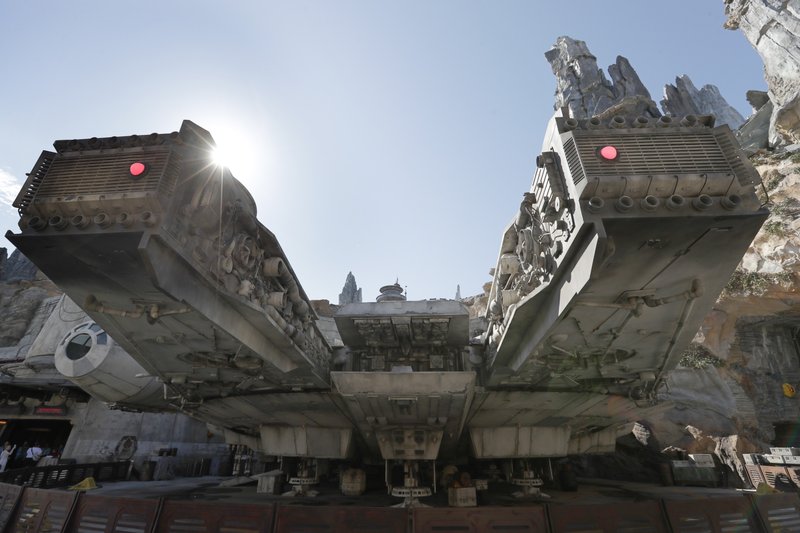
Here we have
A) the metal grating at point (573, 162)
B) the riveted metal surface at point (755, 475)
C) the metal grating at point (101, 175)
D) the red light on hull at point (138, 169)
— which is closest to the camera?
the metal grating at point (573, 162)

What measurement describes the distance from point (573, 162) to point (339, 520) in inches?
315

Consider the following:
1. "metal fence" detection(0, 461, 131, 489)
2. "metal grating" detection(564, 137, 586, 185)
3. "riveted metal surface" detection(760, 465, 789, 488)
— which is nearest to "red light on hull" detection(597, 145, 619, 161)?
"metal grating" detection(564, 137, 586, 185)

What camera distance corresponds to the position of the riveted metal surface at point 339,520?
752 cm

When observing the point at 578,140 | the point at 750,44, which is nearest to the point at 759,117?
the point at 750,44

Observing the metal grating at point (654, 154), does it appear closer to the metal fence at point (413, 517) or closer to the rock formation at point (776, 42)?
the metal fence at point (413, 517)

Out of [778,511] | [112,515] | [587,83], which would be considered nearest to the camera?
[112,515]

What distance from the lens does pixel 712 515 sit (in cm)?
805

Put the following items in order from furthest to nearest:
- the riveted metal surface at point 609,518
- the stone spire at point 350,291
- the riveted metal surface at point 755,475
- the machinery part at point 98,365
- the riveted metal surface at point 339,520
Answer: the stone spire at point 350,291
the riveted metal surface at point 755,475
the machinery part at point 98,365
the riveted metal surface at point 609,518
the riveted metal surface at point 339,520

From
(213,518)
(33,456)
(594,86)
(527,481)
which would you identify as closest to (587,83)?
(594,86)

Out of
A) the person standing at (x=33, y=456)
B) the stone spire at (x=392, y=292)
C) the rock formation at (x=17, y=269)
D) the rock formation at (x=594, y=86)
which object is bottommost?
the person standing at (x=33, y=456)

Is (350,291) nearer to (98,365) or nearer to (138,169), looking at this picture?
(98,365)

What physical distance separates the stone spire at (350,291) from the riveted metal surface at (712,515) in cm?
10348

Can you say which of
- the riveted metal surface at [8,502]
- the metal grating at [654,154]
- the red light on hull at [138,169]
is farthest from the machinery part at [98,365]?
the metal grating at [654,154]

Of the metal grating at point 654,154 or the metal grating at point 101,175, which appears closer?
the metal grating at point 654,154
